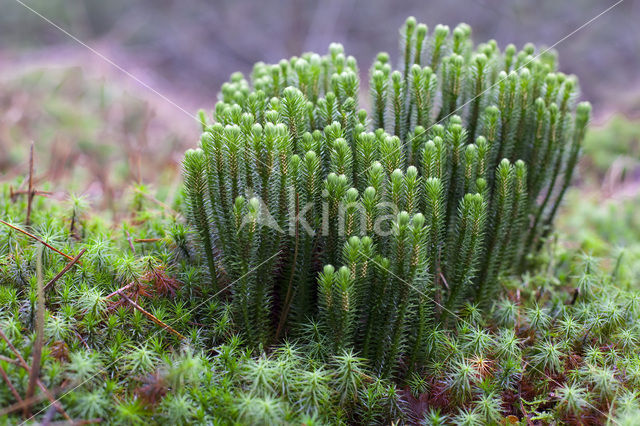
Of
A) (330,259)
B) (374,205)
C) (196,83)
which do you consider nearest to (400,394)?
(330,259)


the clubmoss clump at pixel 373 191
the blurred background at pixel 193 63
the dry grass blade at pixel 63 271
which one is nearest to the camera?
the clubmoss clump at pixel 373 191

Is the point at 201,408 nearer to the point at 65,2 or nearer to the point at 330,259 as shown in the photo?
the point at 330,259

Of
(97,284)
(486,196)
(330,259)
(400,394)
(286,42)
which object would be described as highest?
(286,42)

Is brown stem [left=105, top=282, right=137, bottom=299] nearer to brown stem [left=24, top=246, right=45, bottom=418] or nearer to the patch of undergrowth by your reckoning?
the patch of undergrowth

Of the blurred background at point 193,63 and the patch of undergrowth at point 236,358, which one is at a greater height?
the blurred background at point 193,63

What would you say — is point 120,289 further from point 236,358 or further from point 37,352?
point 236,358

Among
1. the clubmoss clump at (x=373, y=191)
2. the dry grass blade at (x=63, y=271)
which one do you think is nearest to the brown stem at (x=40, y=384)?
the dry grass blade at (x=63, y=271)

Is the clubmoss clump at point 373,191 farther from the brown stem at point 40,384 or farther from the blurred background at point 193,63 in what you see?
the blurred background at point 193,63
